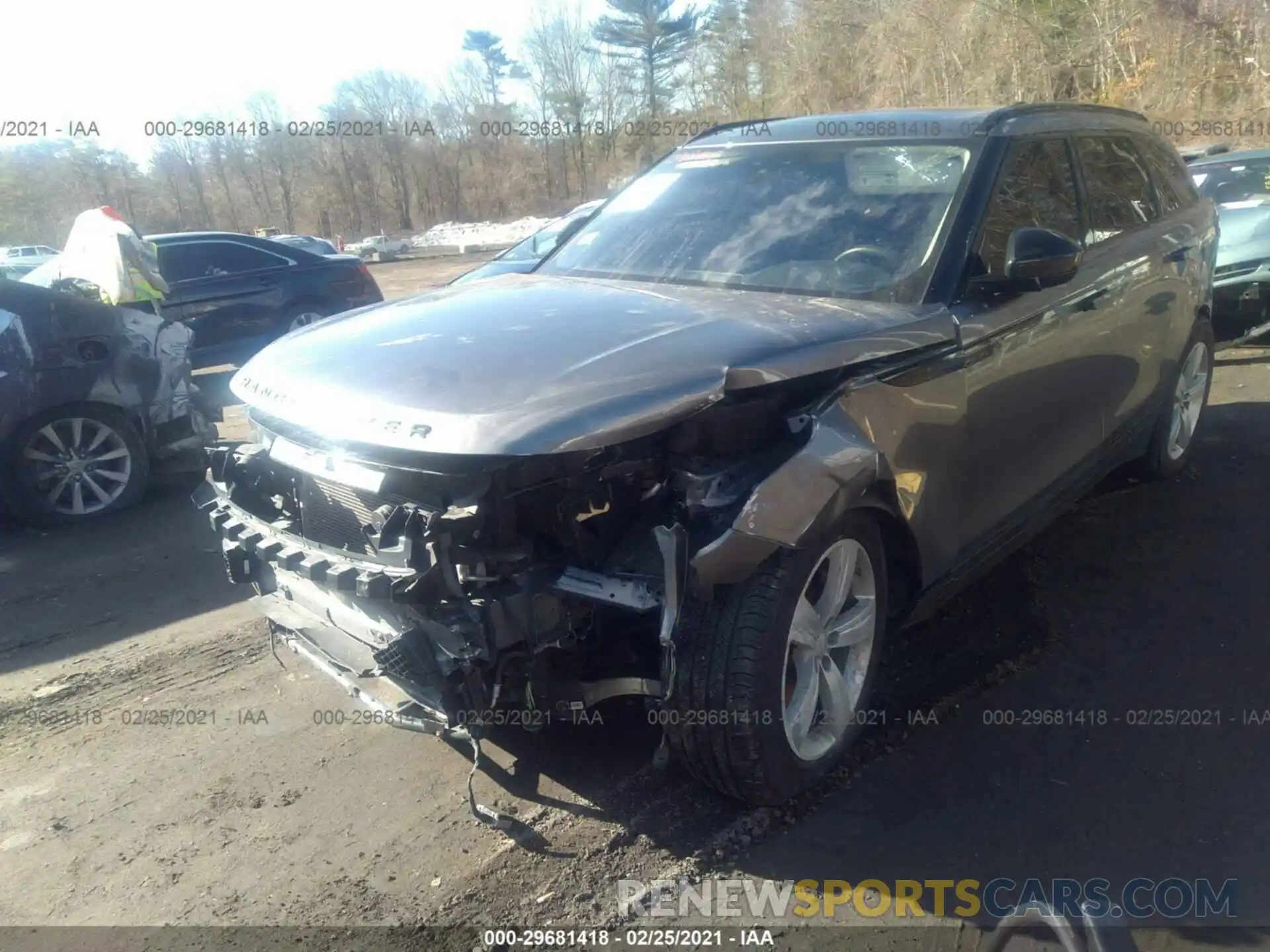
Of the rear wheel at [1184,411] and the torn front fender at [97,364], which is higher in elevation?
the torn front fender at [97,364]

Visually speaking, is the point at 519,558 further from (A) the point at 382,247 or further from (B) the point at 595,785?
(A) the point at 382,247

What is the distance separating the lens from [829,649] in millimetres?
2973

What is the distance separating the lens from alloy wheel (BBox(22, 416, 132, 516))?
19.9 ft

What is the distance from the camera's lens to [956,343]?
3189 millimetres

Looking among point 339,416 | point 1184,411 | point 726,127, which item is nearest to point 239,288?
point 726,127

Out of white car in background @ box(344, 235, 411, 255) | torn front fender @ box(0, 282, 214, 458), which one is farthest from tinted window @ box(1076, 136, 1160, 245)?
white car in background @ box(344, 235, 411, 255)

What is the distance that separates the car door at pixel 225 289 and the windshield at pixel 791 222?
721 centimetres

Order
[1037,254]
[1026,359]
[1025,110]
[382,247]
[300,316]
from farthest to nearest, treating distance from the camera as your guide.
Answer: [382,247]
[300,316]
[1025,110]
[1026,359]
[1037,254]

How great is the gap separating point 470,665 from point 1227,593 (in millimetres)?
3486

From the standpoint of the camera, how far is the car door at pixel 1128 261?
4.29m

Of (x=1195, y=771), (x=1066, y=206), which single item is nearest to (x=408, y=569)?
(x=1195, y=771)

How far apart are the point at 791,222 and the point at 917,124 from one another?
0.74 m

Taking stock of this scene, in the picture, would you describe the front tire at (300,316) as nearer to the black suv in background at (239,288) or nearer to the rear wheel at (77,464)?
the black suv in background at (239,288)

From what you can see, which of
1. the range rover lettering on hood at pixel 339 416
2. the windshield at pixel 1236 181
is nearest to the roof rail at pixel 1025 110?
the range rover lettering on hood at pixel 339 416
